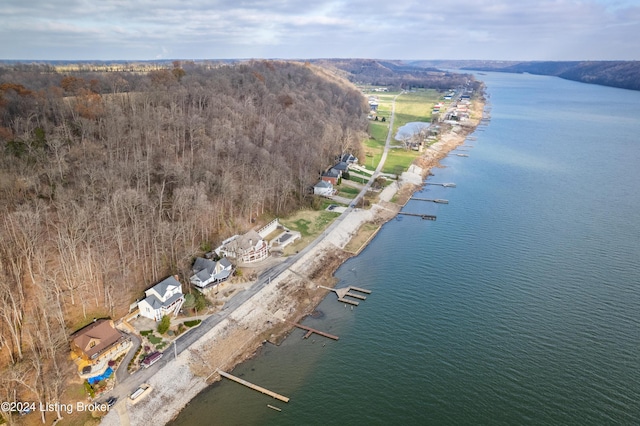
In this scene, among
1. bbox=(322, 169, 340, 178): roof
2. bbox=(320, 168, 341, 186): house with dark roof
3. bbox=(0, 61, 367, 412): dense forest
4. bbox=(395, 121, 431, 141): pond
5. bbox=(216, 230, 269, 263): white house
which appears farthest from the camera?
bbox=(395, 121, 431, 141): pond

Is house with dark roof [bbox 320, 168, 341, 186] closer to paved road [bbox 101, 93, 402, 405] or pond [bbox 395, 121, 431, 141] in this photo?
paved road [bbox 101, 93, 402, 405]

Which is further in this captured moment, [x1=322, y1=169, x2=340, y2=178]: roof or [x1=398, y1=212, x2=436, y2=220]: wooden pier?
[x1=322, y1=169, x2=340, y2=178]: roof

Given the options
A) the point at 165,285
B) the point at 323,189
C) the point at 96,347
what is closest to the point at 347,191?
the point at 323,189

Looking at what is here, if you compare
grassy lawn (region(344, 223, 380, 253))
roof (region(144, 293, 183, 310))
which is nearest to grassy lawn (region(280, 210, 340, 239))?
grassy lawn (region(344, 223, 380, 253))

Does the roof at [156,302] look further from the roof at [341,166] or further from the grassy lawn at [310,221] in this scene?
the roof at [341,166]

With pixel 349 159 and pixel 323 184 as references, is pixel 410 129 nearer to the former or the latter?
pixel 349 159
